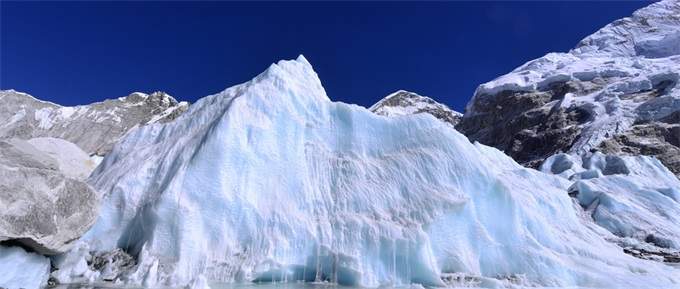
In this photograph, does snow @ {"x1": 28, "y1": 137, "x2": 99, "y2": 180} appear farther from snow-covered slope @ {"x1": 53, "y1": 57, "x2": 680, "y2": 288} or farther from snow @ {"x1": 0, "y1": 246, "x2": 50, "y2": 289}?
snow @ {"x1": 0, "y1": 246, "x2": 50, "y2": 289}

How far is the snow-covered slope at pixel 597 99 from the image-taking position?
64750mm

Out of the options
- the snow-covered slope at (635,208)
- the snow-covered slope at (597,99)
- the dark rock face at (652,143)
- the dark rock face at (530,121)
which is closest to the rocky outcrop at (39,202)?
the snow-covered slope at (635,208)

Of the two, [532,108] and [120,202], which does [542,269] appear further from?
[532,108]

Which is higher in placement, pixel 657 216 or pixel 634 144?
pixel 634 144

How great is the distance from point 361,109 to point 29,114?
119 m

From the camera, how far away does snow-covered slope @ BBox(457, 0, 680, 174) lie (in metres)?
64.8

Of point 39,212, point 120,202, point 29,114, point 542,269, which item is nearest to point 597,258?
point 542,269

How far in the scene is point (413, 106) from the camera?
14962cm

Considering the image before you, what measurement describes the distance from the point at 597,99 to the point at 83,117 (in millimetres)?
98386

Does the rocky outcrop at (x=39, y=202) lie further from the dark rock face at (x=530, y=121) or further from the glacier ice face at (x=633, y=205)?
the dark rock face at (x=530, y=121)

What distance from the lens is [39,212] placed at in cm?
1155

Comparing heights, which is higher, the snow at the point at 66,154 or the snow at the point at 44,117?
the snow at the point at 44,117

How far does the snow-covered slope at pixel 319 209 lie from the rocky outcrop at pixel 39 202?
1.35 metres

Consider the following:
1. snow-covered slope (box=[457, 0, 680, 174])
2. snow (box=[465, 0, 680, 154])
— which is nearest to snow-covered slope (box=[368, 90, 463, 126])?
snow (box=[465, 0, 680, 154])
